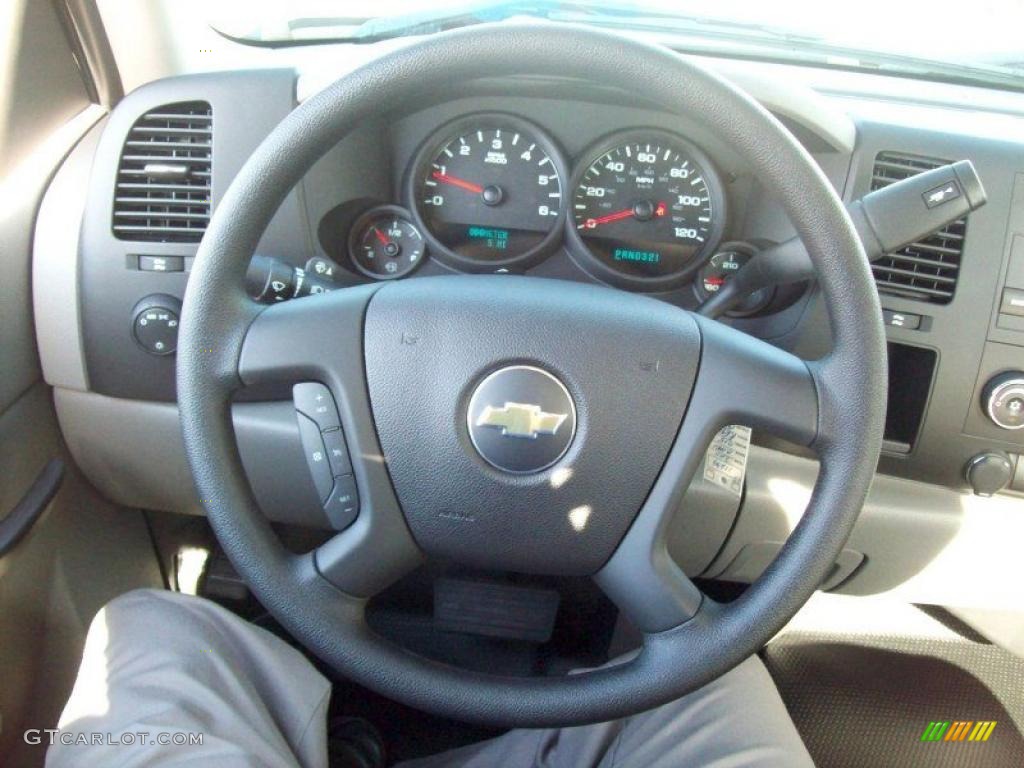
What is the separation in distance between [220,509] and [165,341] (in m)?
0.47

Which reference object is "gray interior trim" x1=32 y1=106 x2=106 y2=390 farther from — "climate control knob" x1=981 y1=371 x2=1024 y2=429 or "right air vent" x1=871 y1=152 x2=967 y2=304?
"climate control knob" x1=981 y1=371 x2=1024 y2=429

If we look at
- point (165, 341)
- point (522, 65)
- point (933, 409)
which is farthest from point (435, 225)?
point (933, 409)

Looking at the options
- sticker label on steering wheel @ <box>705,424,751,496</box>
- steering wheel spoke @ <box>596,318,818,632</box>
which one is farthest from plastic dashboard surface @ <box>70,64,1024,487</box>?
steering wheel spoke @ <box>596,318,818,632</box>

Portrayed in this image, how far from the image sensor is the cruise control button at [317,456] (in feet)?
3.06

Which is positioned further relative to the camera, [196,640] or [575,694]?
[196,640]

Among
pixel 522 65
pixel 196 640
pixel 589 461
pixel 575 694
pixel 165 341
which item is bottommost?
pixel 196 640

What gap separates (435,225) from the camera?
1320mm

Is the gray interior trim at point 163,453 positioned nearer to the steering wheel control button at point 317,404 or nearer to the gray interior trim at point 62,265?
the gray interior trim at point 62,265

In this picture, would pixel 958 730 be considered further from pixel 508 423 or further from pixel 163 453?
pixel 163 453

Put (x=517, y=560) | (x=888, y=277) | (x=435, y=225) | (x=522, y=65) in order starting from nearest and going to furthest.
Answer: (x=522, y=65), (x=517, y=560), (x=888, y=277), (x=435, y=225)

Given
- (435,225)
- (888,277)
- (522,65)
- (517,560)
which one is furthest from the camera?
(435,225)

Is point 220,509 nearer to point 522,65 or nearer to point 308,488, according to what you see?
point 308,488

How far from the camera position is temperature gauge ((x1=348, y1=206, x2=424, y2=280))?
1.32 metres

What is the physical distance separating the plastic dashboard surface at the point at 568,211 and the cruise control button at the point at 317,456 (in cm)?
30
